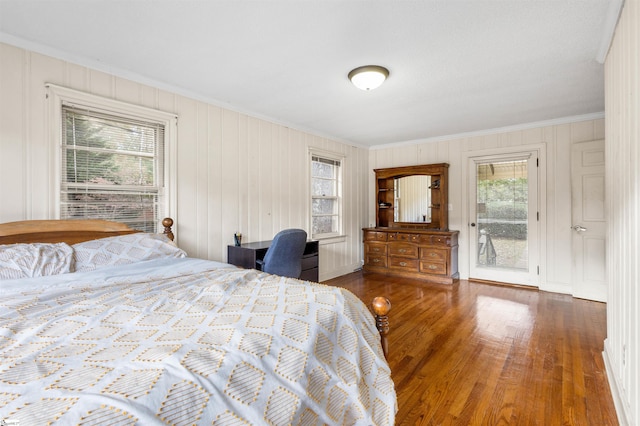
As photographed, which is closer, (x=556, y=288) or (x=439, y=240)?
(x=556, y=288)

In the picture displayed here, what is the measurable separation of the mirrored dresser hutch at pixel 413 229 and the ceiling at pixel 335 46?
71.6 inches

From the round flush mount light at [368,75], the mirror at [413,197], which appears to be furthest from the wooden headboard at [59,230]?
the mirror at [413,197]

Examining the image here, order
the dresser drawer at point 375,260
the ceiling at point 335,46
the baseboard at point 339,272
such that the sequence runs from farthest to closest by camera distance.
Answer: the dresser drawer at point 375,260
the baseboard at point 339,272
the ceiling at point 335,46

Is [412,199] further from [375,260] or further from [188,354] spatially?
[188,354]

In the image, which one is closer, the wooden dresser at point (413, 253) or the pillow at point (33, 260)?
the pillow at point (33, 260)

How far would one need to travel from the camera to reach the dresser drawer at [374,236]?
17.4ft

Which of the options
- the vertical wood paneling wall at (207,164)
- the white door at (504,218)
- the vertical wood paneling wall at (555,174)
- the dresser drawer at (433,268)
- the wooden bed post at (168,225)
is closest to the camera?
the vertical wood paneling wall at (207,164)

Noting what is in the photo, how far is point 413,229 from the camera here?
5.07m

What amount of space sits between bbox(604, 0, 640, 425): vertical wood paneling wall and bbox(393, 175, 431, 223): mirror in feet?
9.99

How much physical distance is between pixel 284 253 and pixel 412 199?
3.17 meters

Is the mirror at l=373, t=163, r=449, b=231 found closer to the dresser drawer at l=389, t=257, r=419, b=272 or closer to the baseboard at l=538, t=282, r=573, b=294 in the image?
the dresser drawer at l=389, t=257, r=419, b=272

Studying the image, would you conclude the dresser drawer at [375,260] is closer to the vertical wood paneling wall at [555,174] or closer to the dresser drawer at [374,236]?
the dresser drawer at [374,236]

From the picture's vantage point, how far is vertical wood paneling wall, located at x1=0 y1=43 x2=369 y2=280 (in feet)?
7.36

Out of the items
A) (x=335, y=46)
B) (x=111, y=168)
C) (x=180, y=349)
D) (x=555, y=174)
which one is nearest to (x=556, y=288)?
(x=555, y=174)
